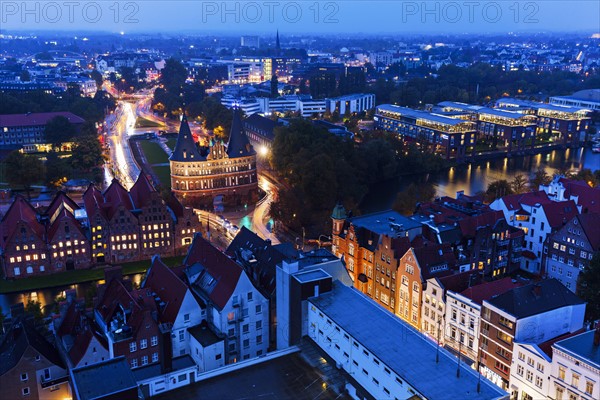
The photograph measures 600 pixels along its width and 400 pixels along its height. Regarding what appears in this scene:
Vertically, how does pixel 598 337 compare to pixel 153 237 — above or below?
above

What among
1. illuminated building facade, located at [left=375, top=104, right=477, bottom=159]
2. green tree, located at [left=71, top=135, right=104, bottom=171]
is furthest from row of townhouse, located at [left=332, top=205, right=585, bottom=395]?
illuminated building facade, located at [left=375, top=104, right=477, bottom=159]

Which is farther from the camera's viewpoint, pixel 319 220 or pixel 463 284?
pixel 319 220

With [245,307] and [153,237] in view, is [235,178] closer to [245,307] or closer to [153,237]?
[153,237]

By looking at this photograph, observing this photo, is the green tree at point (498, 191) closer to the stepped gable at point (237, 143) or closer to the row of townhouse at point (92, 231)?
the stepped gable at point (237, 143)

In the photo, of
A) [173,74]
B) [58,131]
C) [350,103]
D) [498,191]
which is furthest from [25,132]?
[173,74]

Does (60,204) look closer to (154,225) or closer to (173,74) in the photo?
(154,225)

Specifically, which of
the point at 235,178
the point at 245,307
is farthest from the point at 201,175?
the point at 245,307
